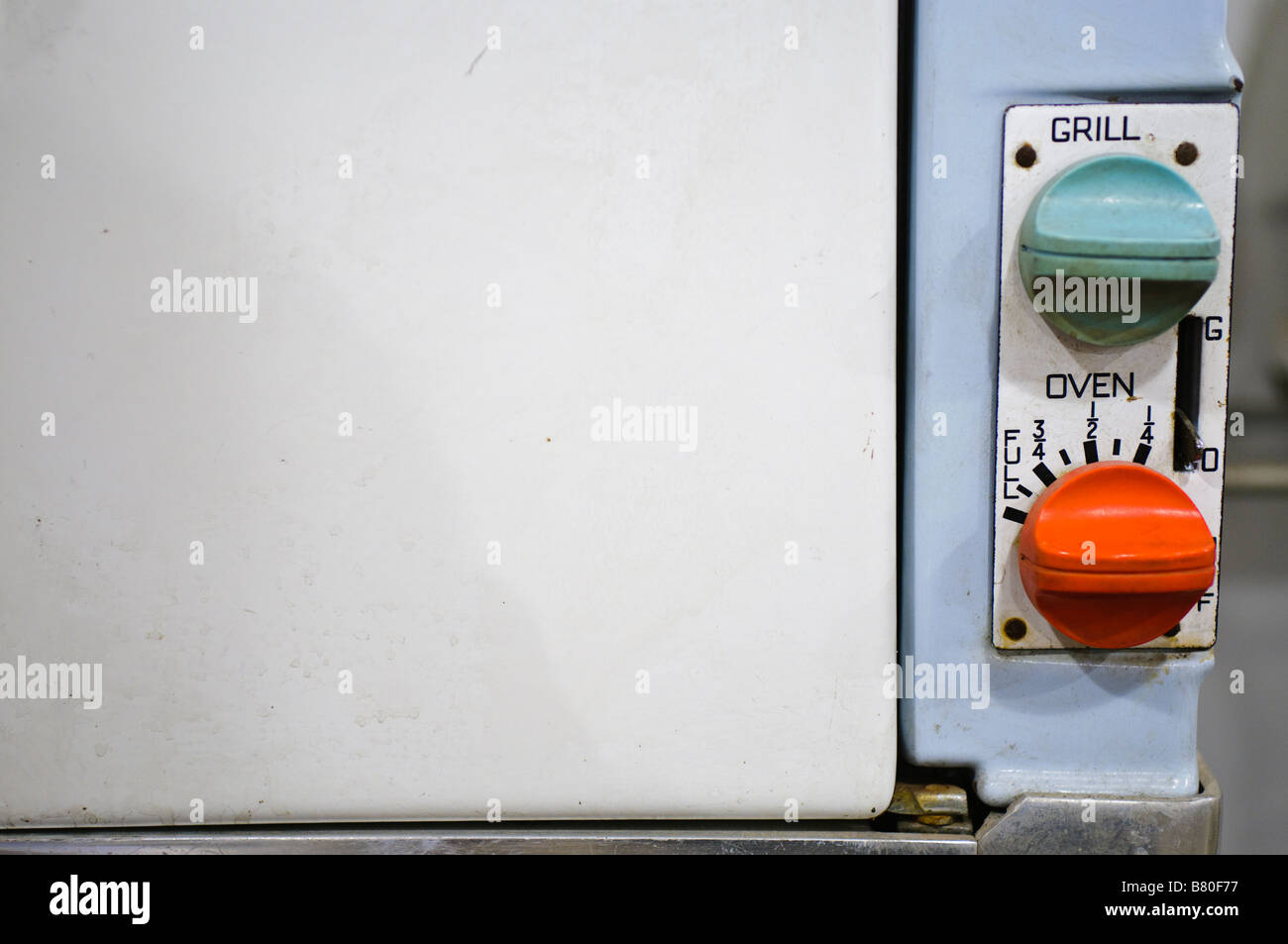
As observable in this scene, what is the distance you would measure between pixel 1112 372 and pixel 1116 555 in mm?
124

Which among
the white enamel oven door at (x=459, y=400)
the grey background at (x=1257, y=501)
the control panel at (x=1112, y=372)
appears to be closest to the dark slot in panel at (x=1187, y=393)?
the control panel at (x=1112, y=372)

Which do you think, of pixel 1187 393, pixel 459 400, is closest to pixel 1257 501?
pixel 1187 393

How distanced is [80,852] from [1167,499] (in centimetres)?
Answer: 78

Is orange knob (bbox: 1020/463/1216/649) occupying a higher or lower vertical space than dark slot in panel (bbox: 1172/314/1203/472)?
lower

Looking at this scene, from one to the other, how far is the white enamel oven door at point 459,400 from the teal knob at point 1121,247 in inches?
4.1

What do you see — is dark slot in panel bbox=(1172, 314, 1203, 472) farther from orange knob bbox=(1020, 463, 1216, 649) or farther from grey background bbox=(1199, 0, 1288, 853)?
grey background bbox=(1199, 0, 1288, 853)

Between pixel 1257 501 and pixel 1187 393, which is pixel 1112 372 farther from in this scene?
pixel 1257 501

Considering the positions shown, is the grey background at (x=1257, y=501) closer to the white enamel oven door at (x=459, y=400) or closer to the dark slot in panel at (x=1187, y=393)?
the dark slot in panel at (x=1187, y=393)

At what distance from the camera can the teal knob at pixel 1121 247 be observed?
0.48 meters

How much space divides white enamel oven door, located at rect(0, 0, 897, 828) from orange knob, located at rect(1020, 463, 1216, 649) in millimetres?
98

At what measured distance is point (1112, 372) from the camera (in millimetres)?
529

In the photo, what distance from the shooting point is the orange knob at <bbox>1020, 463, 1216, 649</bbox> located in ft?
1.62

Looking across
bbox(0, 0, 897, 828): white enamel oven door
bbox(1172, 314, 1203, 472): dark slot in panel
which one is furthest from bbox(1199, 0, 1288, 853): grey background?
bbox(0, 0, 897, 828): white enamel oven door

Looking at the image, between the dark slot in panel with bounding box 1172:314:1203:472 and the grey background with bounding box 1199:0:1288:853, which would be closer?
the dark slot in panel with bounding box 1172:314:1203:472
